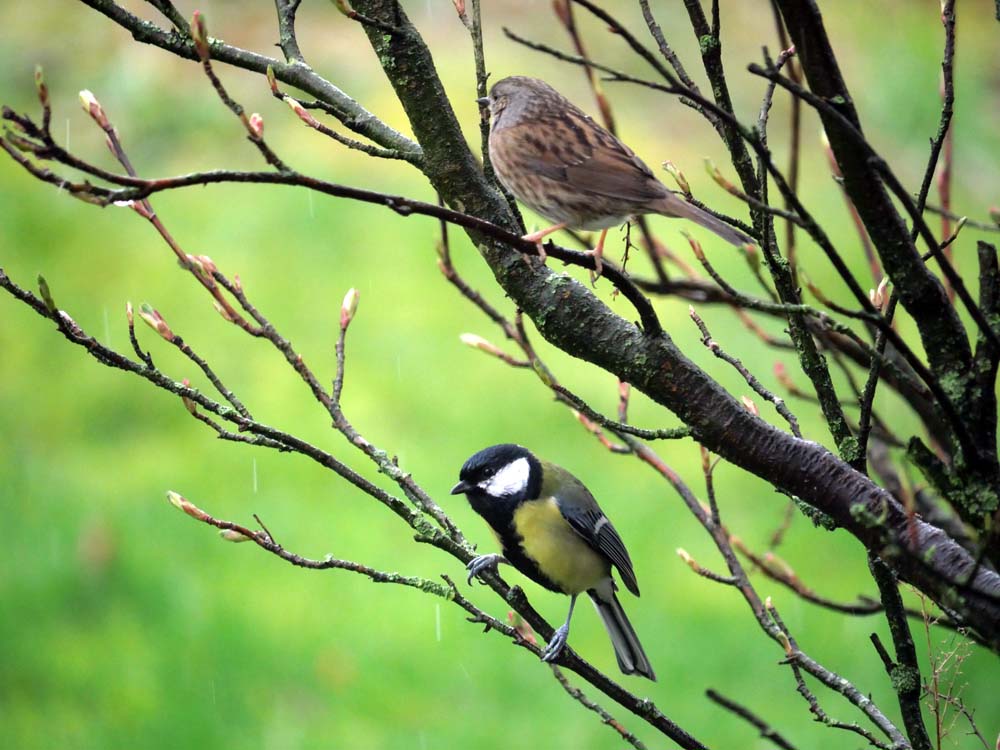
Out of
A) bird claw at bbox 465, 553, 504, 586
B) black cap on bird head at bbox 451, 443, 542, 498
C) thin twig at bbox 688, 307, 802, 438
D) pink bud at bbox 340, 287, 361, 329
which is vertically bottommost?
bird claw at bbox 465, 553, 504, 586

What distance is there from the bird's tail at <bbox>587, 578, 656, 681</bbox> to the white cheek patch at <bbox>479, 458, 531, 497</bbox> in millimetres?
415

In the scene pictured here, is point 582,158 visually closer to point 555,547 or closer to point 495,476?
point 495,476

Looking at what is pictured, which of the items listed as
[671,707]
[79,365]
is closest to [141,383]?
[79,365]

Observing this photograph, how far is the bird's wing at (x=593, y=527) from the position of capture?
312cm

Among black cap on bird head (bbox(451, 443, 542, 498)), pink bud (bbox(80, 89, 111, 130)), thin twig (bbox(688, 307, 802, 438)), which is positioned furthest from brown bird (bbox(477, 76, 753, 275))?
pink bud (bbox(80, 89, 111, 130))

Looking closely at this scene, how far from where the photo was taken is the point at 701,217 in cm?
239

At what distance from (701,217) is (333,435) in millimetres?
3490

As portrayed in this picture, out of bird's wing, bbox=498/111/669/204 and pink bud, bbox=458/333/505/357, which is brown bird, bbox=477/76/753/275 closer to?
bird's wing, bbox=498/111/669/204

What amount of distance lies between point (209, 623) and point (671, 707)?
1939 millimetres

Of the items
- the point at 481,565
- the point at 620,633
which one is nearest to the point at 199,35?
the point at 481,565

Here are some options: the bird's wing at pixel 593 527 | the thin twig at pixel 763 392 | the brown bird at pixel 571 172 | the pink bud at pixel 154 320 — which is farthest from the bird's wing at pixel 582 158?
the pink bud at pixel 154 320

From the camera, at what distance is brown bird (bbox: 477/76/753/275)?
8.55 feet

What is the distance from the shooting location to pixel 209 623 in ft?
15.0

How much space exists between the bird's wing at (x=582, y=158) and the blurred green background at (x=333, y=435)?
31.5 inches
